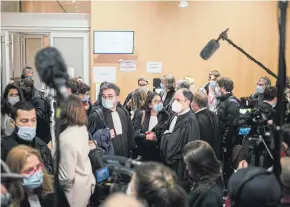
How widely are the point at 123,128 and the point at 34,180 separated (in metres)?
1.68

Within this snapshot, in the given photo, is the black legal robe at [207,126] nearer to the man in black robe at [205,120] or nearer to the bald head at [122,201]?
the man in black robe at [205,120]

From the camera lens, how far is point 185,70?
7.20 m

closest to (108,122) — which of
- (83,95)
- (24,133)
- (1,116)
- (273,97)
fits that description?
(83,95)

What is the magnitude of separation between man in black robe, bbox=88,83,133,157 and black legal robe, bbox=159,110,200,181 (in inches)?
18.2

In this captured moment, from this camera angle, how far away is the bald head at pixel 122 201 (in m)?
1.42

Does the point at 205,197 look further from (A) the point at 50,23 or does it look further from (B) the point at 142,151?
(A) the point at 50,23

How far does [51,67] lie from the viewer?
1487mm

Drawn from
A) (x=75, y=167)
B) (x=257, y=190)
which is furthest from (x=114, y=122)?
(x=257, y=190)

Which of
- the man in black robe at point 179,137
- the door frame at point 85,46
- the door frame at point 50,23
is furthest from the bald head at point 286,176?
the door frame at point 50,23

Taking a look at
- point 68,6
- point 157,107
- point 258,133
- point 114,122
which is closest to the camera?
point 258,133

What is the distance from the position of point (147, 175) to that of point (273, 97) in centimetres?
266

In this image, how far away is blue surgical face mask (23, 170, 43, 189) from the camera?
195 centimetres

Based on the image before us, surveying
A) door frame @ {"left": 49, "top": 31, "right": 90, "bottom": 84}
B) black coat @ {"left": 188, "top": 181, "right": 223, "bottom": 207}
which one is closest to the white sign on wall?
door frame @ {"left": 49, "top": 31, "right": 90, "bottom": 84}

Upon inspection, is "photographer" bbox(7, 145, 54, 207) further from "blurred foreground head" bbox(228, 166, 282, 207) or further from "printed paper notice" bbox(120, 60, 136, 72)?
"printed paper notice" bbox(120, 60, 136, 72)
